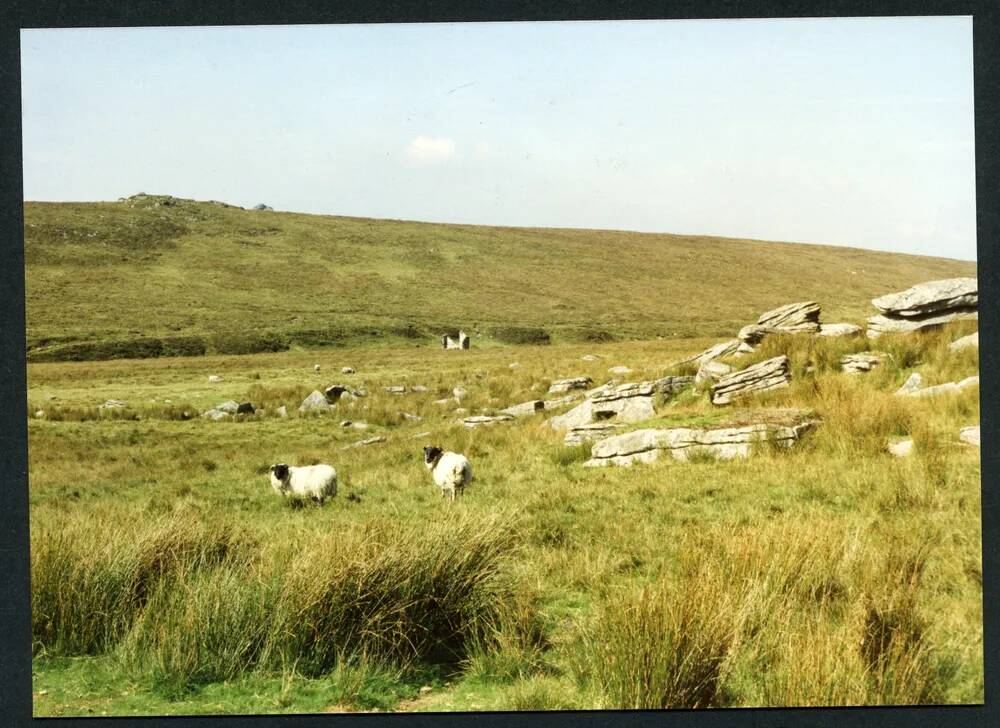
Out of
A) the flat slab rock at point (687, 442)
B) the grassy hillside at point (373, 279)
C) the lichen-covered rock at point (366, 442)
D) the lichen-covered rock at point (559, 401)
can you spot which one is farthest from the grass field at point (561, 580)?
the grassy hillside at point (373, 279)

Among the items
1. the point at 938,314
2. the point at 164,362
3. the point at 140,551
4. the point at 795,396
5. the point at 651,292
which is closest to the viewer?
the point at 140,551

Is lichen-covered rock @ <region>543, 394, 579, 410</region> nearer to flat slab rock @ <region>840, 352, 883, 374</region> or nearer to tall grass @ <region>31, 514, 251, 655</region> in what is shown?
flat slab rock @ <region>840, 352, 883, 374</region>

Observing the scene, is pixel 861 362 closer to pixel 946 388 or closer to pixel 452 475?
pixel 946 388

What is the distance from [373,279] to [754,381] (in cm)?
5239

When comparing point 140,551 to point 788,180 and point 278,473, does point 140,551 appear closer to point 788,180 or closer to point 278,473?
point 278,473

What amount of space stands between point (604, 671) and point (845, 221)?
79.9 meters

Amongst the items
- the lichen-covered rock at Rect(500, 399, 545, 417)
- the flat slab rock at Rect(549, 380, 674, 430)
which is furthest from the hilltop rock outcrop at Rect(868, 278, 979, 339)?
the lichen-covered rock at Rect(500, 399, 545, 417)

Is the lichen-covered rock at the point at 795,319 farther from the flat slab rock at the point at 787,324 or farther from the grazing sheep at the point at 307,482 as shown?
the grazing sheep at the point at 307,482

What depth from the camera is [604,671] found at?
5.03 m

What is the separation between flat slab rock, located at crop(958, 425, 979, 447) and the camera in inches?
338

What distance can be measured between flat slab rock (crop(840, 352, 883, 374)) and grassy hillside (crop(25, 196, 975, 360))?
3439cm

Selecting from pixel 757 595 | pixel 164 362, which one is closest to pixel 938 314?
pixel 757 595

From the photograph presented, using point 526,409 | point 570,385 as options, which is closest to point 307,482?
point 526,409

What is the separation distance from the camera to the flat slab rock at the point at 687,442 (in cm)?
1011
